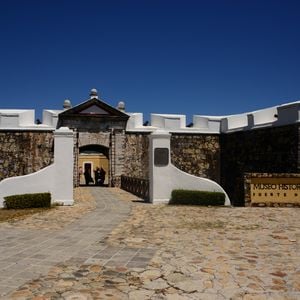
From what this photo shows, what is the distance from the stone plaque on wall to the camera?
11.0 metres

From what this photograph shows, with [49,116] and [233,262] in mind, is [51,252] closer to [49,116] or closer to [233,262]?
[233,262]

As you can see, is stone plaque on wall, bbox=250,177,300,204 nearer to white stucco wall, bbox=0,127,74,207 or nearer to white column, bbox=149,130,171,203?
white column, bbox=149,130,171,203

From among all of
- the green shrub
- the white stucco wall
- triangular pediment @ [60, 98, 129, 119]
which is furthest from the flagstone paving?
triangular pediment @ [60, 98, 129, 119]

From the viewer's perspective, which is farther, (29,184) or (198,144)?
(198,144)

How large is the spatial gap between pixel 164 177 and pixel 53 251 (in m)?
6.66

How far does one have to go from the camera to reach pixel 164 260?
15.2 feet

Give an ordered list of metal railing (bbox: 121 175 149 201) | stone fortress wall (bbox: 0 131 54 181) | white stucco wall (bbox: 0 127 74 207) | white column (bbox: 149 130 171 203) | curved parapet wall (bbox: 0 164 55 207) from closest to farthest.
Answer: curved parapet wall (bbox: 0 164 55 207)
white stucco wall (bbox: 0 127 74 207)
white column (bbox: 149 130 171 203)
metal railing (bbox: 121 175 149 201)
stone fortress wall (bbox: 0 131 54 181)

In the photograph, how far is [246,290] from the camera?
11.6 feet

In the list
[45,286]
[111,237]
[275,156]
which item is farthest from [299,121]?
[45,286]

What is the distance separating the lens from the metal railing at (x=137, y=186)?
12820 mm

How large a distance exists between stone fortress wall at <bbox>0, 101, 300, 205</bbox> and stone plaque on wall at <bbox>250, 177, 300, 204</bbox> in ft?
8.23

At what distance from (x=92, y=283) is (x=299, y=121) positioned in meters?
11.4

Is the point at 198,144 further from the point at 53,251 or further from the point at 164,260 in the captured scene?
the point at 164,260

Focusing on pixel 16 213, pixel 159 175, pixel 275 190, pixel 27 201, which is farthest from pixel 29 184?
pixel 275 190
